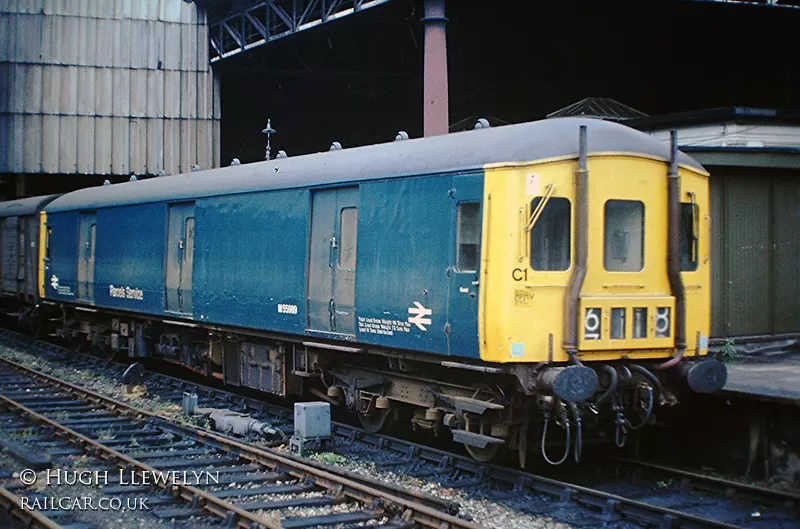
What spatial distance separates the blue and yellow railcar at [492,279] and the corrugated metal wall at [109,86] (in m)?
17.1

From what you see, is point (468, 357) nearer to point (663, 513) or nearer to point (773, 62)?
point (663, 513)

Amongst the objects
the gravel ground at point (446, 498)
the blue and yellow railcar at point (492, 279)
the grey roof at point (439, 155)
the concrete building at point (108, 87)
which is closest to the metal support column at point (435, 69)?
the grey roof at point (439, 155)

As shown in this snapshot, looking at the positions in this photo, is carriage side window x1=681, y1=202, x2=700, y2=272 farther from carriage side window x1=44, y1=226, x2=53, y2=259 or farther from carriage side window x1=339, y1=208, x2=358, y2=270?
carriage side window x1=44, y1=226, x2=53, y2=259

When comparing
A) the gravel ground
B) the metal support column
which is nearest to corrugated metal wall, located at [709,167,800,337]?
the gravel ground

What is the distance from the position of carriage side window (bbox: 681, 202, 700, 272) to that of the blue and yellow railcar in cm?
2

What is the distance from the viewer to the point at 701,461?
34.4ft

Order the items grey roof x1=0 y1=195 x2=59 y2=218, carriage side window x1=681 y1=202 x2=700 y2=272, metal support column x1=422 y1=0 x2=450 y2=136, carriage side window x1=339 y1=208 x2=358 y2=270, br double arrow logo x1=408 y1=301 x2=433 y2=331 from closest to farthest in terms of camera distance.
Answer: br double arrow logo x1=408 y1=301 x2=433 y2=331 → carriage side window x1=681 y1=202 x2=700 y2=272 → carriage side window x1=339 y1=208 x2=358 y2=270 → metal support column x1=422 y1=0 x2=450 y2=136 → grey roof x1=0 y1=195 x2=59 y2=218

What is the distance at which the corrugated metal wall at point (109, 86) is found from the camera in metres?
28.6

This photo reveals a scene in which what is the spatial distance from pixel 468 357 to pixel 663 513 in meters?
2.22

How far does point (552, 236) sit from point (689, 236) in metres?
1.86

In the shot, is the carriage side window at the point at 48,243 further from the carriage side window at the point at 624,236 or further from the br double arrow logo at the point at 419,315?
the carriage side window at the point at 624,236

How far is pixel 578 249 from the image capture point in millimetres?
8844

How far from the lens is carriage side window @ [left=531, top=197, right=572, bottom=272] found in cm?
882

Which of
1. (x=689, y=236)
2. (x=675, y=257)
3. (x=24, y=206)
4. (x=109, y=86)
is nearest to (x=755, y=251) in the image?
(x=689, y=236)
